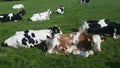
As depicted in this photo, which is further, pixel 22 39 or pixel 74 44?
pixel 22 39

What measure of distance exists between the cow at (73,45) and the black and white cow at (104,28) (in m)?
3.11

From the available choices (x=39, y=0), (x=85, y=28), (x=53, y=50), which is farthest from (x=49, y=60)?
(x=39, y=0)

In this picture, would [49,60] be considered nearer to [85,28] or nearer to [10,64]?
[10,64]

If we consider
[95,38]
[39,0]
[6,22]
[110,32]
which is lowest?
[39,0]

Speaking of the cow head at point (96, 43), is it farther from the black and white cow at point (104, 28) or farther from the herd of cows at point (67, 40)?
the black and white cow at point (104, 28)

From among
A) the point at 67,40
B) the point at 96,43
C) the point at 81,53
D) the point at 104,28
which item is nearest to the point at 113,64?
the point at 96,43

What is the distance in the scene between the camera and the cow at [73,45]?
1323cm

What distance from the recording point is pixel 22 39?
1430 centimetres

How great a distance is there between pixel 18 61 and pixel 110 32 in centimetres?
574

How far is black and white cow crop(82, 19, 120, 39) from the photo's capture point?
635 inches

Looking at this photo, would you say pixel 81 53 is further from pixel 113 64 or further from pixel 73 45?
pixel 113 64

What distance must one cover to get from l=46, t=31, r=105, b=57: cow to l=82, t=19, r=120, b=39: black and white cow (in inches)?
122

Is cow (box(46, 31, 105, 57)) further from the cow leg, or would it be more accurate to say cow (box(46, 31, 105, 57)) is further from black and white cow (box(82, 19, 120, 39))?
black and white cow (box(82, 19, 120, 39))

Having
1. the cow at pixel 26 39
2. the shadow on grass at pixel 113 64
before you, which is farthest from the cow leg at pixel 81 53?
the cow at pixel 26 39
